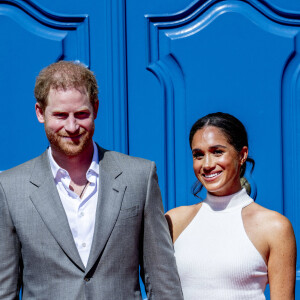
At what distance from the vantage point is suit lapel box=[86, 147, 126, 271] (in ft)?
6.42

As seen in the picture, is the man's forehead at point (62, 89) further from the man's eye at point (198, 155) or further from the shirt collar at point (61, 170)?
the man's eye at point (198, 155)

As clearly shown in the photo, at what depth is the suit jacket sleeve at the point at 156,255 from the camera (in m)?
2.07

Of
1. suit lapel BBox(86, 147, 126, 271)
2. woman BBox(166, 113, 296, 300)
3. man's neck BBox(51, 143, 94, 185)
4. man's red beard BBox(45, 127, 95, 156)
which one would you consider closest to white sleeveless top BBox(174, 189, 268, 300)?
woman BBox(166, 113, 296, 300)

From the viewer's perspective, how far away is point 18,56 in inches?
105

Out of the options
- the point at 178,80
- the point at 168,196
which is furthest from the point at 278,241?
the point at 178,80

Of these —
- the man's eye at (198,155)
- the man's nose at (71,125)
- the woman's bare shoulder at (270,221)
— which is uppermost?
the man's nose at (71,125)

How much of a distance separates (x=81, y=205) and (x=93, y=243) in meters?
0.15

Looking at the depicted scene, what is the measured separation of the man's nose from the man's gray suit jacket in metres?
0.21

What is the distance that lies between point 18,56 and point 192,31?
0.83 meters

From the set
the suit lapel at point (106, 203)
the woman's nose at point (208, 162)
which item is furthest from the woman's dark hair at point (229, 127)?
the suit lapel at point (106, 203)

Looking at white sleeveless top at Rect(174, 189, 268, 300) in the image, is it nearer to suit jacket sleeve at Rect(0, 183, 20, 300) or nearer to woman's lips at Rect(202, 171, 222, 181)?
woman's lips at Rect(202, 171, 222, 181)

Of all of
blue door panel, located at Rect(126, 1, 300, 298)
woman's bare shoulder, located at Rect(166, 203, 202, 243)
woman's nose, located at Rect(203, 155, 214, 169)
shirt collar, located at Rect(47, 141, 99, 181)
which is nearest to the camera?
shirt collar, located at Rect(47, 141, 99, 181)

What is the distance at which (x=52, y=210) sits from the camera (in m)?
1.97

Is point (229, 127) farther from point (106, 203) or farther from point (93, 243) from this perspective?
point (93, 243)
